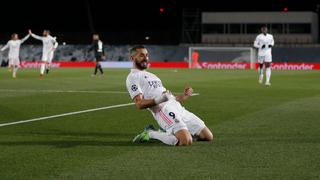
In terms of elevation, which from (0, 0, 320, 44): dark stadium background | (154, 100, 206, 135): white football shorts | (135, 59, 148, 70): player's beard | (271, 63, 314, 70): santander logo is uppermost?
(0, 0, 320, 44): dark stadium background

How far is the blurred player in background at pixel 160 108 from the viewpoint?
31.9 feet

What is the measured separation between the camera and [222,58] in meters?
56.2

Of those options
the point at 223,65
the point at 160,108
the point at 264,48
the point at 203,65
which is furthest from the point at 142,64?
the point at 203,65

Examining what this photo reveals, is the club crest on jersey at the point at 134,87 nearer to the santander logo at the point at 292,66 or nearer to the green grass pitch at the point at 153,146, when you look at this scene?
the green grass pitch at the point at 153,146

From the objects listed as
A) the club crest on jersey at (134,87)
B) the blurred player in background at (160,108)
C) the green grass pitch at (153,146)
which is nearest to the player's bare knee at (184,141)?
the blurred player in background at (160,108)

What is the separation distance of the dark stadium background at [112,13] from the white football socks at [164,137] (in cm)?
6383

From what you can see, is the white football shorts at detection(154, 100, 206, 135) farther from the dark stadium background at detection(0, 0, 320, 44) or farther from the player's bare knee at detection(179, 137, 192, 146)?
the dark stadium background at detection(0, 0, 320, 44)

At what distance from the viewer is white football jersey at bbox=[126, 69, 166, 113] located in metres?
10.0

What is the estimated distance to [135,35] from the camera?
69000 mm

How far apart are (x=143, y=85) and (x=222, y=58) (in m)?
46.4

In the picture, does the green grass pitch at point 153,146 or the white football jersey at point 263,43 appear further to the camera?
the white football jersey at point 263,43

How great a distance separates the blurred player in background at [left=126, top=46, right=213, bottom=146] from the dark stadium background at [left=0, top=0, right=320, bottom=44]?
63569 mm

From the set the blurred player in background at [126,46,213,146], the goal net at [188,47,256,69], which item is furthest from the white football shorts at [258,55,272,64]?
the goal net at [188,47,256,69]

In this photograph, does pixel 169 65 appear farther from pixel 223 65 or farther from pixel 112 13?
pixel 112 13
